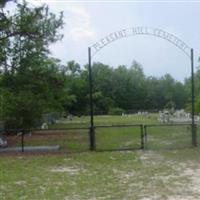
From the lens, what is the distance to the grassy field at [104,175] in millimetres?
8656

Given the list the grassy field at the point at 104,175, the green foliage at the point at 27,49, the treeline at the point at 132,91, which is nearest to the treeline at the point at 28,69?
the green foliage at the point at 27,49

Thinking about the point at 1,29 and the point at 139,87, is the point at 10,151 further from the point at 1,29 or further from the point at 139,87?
the point at 139,87

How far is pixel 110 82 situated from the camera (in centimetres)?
8931

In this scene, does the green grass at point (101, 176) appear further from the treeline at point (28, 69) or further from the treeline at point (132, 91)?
the treeline at point (132, 91)

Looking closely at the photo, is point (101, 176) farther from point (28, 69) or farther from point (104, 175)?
point (28, 69)

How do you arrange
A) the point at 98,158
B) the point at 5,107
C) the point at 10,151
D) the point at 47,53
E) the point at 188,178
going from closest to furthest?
the point at 188,178, the point at 98,158, the point at 10,151, the point at 47,53, the point at 5,107

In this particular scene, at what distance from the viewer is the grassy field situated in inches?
341

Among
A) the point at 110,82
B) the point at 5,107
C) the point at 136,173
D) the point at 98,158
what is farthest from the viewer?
the point at 110,82

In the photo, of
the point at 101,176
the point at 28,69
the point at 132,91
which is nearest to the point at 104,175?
the point at 101,176

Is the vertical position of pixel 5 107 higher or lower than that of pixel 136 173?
higher

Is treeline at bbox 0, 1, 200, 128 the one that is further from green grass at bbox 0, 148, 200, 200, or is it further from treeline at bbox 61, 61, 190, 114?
treeline at bbox 61, 61, 190, 114

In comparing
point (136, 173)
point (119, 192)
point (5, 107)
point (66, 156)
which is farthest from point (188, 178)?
point (5, 107)

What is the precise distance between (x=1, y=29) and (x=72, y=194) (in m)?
10.9

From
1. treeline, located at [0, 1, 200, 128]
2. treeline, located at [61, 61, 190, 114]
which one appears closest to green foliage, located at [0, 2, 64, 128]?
treeline, located at [0, 1, 200, 128]
